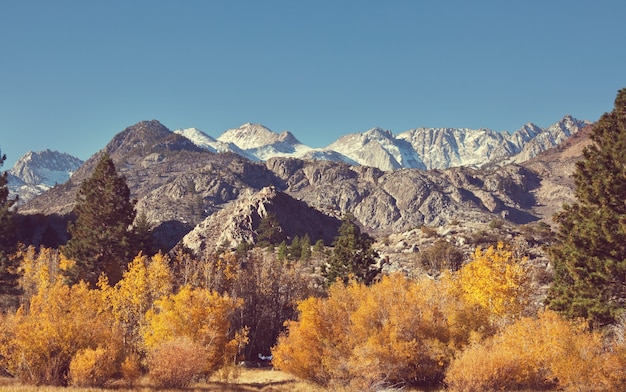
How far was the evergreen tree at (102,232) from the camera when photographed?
174ft

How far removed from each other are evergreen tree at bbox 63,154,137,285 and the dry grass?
68.6 feet

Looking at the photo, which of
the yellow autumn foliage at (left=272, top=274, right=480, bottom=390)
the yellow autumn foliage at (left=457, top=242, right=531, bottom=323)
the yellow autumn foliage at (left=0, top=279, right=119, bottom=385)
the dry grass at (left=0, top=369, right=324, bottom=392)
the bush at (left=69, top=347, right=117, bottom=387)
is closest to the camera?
the dry grass at (left=0, top=369, right=324, bottom=392)

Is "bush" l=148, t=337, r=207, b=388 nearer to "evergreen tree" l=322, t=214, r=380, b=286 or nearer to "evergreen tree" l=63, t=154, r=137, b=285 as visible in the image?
"evergreen tree" l=63, t=154, r=137, b=285

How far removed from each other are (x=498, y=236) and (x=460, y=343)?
193ft

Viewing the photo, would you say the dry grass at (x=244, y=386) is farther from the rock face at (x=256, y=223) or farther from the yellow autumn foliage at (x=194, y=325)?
the rock face at (x=256, y=223)

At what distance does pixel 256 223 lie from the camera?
474 feet

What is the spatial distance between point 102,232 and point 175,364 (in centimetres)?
2974

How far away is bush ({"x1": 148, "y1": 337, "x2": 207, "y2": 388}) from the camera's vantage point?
2958cm

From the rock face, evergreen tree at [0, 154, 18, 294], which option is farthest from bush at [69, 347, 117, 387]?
the rock face

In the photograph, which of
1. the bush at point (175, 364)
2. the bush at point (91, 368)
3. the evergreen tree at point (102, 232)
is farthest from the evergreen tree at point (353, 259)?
the bush at point (91, 368)

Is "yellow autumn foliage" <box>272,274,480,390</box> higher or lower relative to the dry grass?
higher

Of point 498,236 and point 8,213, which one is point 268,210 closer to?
point 498,236

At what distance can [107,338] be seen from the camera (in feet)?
104

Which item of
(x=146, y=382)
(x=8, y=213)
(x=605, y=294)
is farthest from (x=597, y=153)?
(x=8, y=213)
